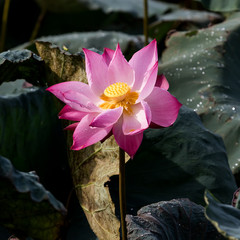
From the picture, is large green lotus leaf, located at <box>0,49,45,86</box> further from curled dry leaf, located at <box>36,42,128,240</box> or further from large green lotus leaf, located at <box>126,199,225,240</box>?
large green lotus leaf, located at <box>126,199,225,240</box>

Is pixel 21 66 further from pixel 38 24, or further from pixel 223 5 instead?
pixel 38 24

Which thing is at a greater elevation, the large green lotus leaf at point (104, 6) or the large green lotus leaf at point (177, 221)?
the large green lotus leaf at point (177, 221)

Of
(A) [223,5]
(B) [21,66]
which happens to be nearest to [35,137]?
(B) [21,66]

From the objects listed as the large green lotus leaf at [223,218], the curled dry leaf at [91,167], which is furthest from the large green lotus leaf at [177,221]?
the large green lotus leaf at [223,218]

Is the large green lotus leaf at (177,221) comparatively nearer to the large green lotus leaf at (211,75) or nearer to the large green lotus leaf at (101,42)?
the large green lotus leaf at (211,75)

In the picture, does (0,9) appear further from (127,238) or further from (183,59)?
(127,238)

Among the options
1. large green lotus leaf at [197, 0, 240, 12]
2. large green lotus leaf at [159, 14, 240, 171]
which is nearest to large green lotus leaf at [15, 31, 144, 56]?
large green lotus leaf at [159, 14, 240, 171]

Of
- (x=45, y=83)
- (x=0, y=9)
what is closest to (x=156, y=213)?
(x=45, y=83)
